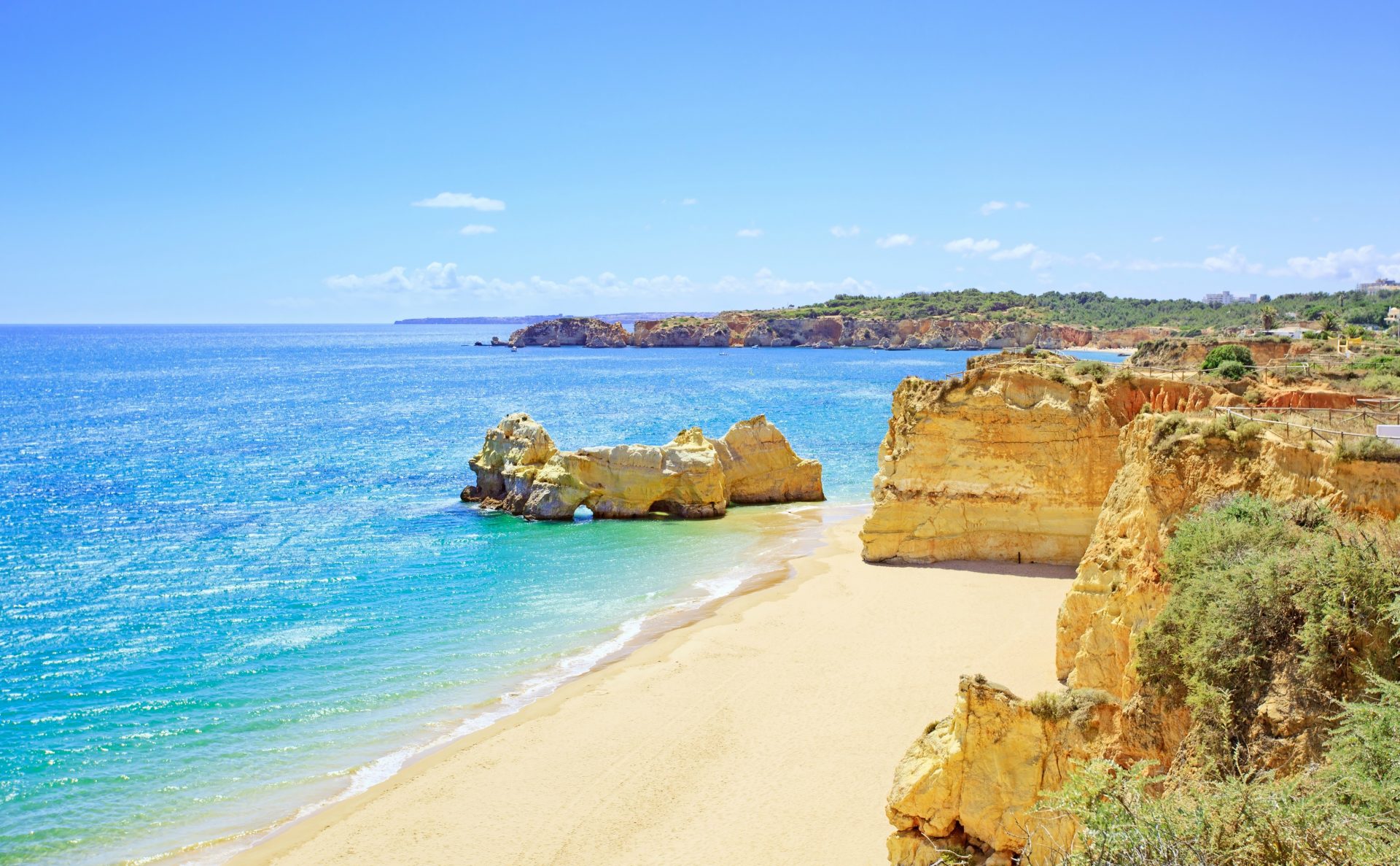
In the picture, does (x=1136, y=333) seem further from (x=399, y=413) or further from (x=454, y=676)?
(x=454, y=676)

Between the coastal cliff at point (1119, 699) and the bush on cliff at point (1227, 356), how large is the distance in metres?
27.7

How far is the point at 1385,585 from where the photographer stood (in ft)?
30.1

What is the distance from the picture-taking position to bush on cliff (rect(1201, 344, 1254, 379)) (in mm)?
40000

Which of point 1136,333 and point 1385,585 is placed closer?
point 1385,585

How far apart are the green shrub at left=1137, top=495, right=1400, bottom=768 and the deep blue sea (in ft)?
41.0

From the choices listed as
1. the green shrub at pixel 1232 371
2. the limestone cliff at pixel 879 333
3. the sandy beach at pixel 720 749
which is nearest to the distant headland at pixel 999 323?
the limestone cliff at pixel 879 333

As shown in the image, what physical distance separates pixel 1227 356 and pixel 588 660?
32.2 m

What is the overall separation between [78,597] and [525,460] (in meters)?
16.6

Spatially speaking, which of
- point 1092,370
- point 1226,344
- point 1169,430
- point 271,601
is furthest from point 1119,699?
point 1226,344

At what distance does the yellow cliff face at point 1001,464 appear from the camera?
2370cm

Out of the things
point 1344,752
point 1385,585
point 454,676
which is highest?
point 1385,585

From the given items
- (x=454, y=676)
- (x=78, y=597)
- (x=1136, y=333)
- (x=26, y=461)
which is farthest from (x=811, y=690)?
(x=1136, y=333)

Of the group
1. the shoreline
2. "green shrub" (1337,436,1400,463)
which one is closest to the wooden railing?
→ "green shrub" (1337,436,1400,463)

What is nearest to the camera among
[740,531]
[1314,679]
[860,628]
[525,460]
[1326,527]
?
[1314,679]
